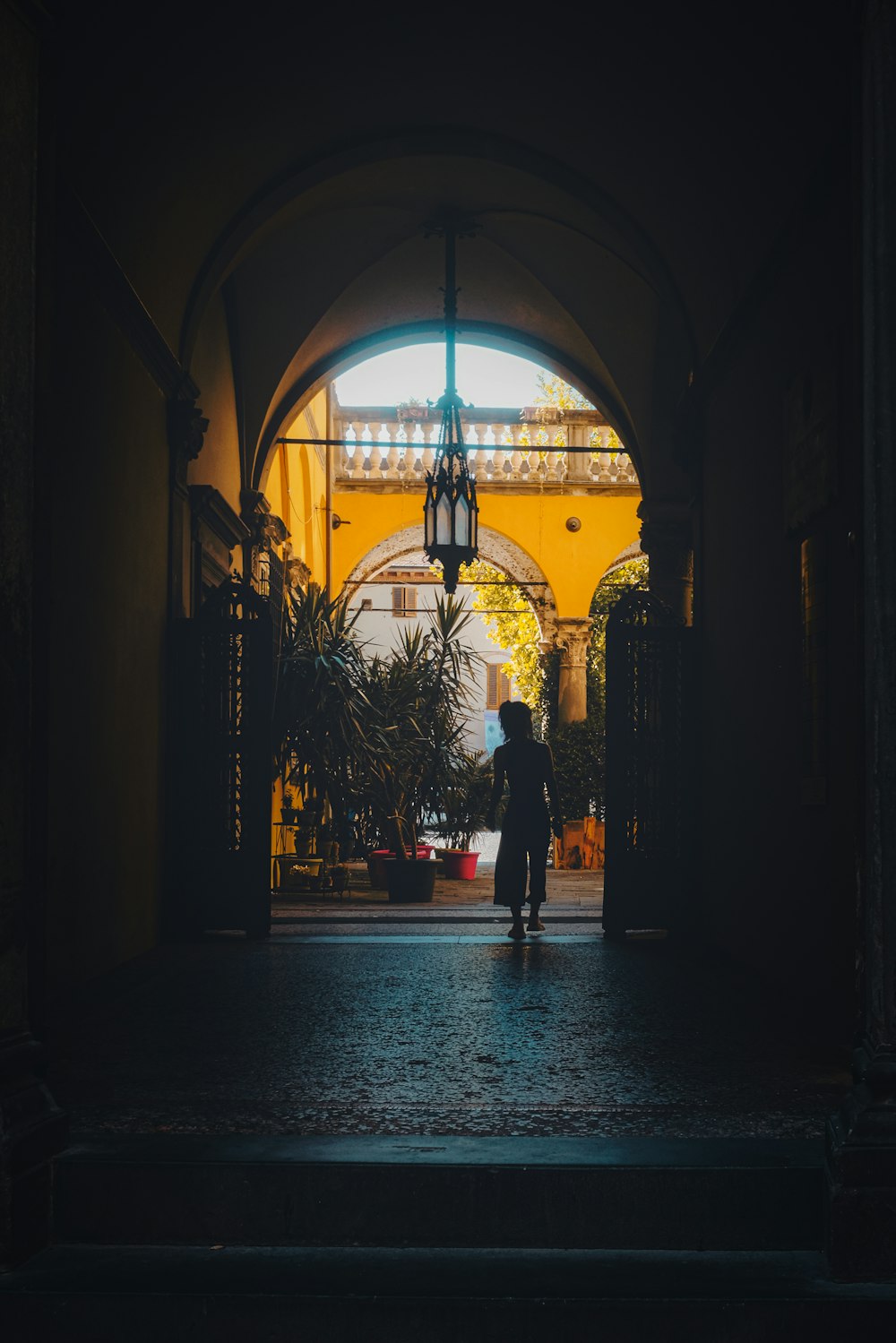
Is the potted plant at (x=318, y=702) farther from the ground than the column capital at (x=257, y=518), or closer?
closer

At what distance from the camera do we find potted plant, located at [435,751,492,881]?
12.9 m

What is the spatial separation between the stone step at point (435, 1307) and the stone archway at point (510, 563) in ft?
52.8

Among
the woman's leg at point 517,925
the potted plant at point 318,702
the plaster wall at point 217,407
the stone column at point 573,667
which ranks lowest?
the woman's leg at point 517,925

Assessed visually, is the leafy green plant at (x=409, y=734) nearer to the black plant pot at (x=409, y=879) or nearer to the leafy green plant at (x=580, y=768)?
the black plant pot at (x=409, y=879)

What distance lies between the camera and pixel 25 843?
339cm

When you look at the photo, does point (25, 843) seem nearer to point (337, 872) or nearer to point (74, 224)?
point (74, 224)

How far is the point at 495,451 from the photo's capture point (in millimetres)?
18344

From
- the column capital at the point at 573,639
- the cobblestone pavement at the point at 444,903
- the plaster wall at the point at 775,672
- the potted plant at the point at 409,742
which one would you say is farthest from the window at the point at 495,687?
the plaster wall at the point at 775,672

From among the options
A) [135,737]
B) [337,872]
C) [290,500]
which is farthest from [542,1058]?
[290,500]

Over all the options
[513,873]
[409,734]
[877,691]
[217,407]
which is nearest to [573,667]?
[409,734]

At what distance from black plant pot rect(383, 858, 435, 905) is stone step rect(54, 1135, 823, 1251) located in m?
8.49

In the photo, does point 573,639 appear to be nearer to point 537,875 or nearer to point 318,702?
point 318,702

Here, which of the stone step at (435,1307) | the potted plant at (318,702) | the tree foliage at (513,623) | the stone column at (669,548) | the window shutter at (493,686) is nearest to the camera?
the stone step at (435,1307)

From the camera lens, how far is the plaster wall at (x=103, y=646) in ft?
18.4
